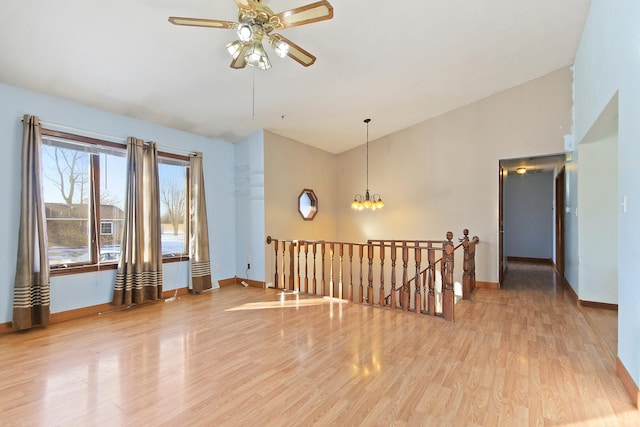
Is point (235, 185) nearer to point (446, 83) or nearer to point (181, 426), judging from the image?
point (446, 83)

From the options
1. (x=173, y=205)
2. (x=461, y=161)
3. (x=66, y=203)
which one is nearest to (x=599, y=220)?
(x=461, y=161)

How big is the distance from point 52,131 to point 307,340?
3785mm

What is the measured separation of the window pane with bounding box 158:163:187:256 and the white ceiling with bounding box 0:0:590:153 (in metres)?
0.73

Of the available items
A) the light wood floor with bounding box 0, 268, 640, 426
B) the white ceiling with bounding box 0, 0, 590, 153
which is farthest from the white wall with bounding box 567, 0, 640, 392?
the white ceiling with bounding box 0, 0, 590, 153

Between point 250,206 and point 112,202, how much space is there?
2.09m

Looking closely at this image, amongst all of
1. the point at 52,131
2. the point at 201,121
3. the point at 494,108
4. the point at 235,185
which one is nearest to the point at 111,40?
the point at 52,131

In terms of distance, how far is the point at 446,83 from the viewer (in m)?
4.56

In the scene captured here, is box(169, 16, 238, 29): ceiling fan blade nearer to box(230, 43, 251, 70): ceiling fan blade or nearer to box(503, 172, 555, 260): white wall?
box(230, 43, 251, 70): ceiling fan blade

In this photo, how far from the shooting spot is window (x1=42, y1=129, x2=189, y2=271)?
12.0 feet

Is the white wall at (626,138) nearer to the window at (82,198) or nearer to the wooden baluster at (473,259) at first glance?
the wooden baluster at (473,259)

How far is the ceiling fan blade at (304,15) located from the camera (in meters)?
2.00

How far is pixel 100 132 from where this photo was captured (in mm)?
3977

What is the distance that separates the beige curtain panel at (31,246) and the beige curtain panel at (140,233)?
0.80 m

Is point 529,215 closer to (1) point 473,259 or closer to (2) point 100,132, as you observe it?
(1) point 473,259
